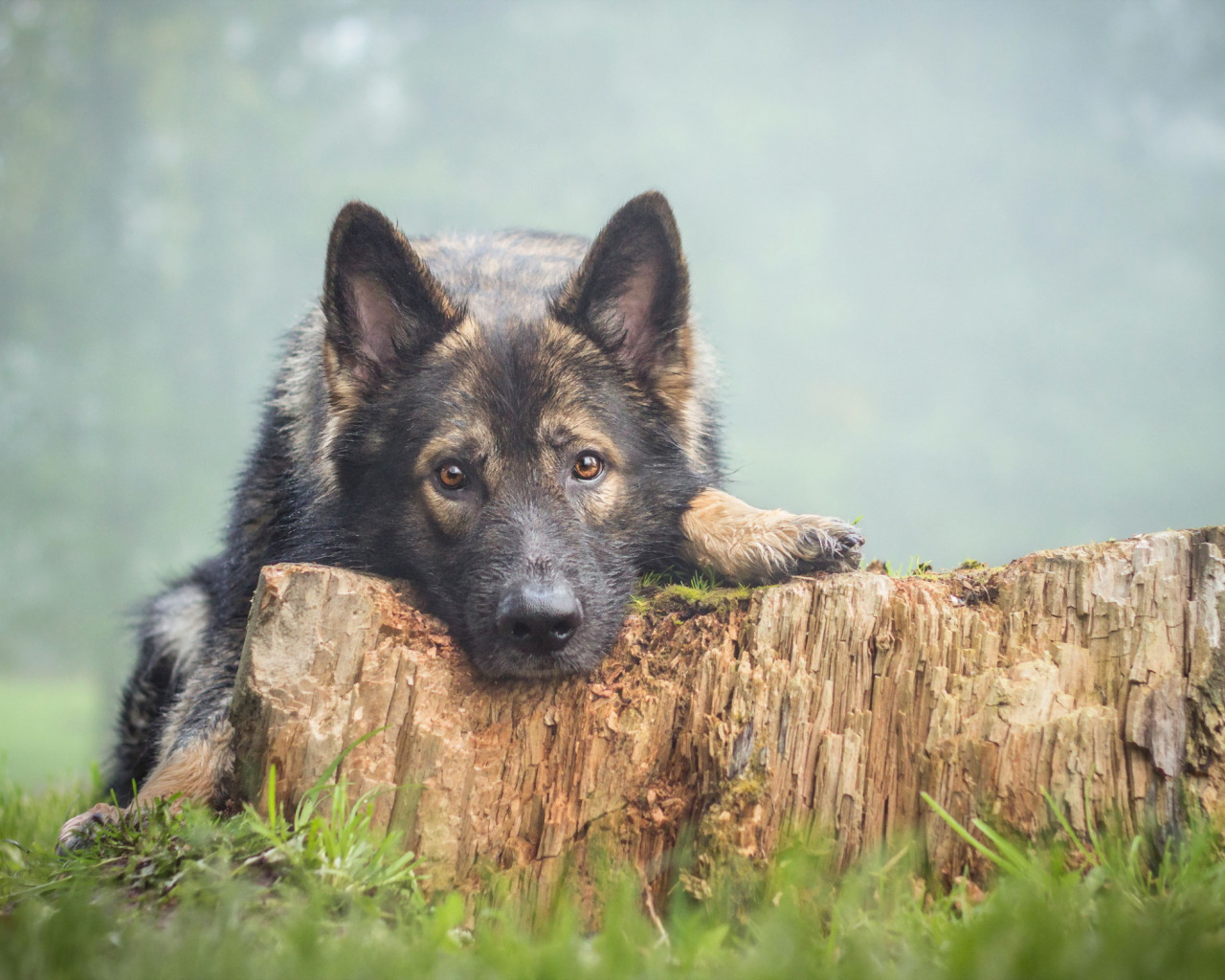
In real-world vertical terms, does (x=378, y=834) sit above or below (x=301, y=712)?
below

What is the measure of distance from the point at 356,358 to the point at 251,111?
44.3 meters

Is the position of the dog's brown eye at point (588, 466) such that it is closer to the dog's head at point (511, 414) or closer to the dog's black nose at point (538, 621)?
the dog's head at point (511, 414)

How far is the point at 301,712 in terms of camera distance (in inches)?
121

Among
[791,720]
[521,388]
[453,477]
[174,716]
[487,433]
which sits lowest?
[174,716]

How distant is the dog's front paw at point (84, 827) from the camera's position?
11.1ft

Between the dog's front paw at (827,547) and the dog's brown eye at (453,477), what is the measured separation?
147 centimetres

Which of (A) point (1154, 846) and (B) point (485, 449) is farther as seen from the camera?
(B) point (485, 449)

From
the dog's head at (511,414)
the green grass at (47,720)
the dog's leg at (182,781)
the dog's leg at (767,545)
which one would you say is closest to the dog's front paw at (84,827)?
the dog's leg at (182,781)

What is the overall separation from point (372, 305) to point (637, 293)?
1283 millimetres

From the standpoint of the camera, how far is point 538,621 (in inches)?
131

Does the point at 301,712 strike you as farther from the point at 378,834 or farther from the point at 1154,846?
the point at 1154,846

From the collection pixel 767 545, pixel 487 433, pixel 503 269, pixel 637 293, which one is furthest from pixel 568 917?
pixel 503 269

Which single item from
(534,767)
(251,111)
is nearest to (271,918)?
(534,767)

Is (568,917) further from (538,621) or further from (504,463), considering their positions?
(504,463)
